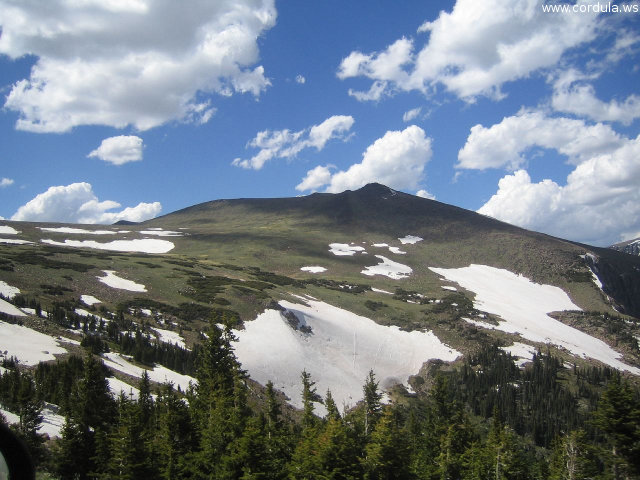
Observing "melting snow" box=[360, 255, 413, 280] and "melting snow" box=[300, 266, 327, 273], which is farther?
"melting snow" box=[360, 255, 413, 280]

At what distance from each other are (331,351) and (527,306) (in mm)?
78124

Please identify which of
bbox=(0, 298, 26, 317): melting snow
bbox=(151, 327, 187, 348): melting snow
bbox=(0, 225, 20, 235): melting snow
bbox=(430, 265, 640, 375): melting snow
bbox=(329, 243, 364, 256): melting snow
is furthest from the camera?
bbox=(329, 243, 364, 256): melting snow

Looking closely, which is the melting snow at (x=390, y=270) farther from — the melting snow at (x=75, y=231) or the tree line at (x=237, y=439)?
the melting snow at (x=75, y=231)

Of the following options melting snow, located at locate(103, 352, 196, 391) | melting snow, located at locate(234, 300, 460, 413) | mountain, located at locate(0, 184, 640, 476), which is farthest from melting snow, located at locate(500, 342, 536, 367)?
melting snow, located at locate(103, 352, 196, 391)

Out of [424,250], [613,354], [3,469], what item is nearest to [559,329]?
[613,354]

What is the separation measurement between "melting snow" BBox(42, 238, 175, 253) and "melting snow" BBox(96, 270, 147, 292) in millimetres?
64418

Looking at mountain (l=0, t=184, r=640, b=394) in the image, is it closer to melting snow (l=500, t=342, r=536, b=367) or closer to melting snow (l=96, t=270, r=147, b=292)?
melting snow (l=96, t=270, r=147, b=292)

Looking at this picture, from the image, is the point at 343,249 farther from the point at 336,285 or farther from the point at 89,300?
the point at 89,300

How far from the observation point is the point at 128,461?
22.2 meters

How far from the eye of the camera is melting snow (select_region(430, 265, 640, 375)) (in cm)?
9956

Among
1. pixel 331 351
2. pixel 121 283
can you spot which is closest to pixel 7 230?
pixel 121 283

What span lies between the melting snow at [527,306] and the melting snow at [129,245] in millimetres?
103771

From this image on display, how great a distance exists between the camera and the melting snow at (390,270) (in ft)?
496

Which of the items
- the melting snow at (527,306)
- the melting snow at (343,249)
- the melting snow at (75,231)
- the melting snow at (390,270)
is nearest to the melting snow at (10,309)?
the melting snow at (527,306)
